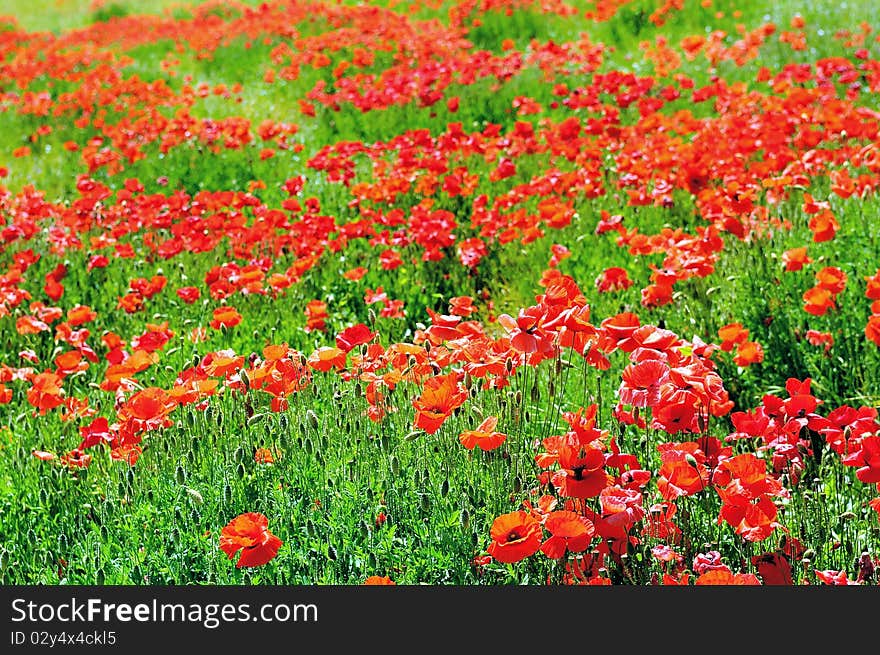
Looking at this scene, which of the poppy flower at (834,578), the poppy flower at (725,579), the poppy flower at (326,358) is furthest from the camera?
the poppy flower at (326,358)

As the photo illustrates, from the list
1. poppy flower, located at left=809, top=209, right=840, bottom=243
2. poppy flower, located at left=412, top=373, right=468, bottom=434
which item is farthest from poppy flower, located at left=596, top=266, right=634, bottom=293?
poppy flower, located at left=412, top=373, right=468, bottom=434

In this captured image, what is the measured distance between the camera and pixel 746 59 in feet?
28.2

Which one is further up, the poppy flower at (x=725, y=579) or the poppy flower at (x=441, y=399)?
→ the poppy flower at (x=441, y=399)

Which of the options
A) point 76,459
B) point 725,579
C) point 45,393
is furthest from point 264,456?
point 725,579

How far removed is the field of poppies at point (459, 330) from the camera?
236 cm

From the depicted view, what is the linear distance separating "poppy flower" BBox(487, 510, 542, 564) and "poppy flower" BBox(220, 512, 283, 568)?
0.53 meters

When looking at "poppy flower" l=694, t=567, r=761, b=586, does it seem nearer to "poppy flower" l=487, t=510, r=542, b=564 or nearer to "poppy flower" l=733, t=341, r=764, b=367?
"poppy flower" l=487, t=510, r=542, b=564

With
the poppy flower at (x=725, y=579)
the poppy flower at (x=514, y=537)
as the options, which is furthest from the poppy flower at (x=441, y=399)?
the poppy flower at (x=725, y=579)

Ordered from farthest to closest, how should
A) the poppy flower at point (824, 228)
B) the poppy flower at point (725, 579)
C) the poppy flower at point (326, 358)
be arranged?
the poppy flower at point (824, 228)
the poppy flower at point (326, 358)
the poppy flower at point (725, 579)

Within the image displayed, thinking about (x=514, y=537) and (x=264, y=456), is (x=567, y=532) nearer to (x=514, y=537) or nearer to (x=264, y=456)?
(x=514, y=537)

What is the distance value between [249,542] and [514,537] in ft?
2.01

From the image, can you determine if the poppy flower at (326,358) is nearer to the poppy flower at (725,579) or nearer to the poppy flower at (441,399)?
the poppy flower at (441,399)

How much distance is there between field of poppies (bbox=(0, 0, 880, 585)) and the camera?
7.74ft

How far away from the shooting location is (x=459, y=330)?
284 cm
